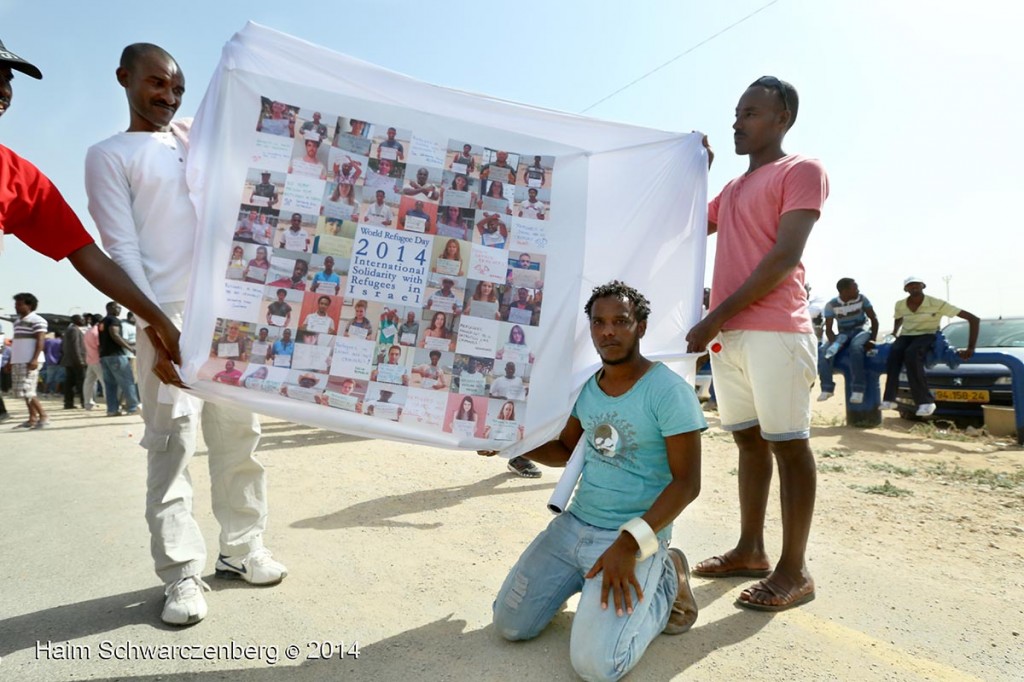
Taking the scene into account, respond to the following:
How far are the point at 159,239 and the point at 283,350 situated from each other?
0.73m

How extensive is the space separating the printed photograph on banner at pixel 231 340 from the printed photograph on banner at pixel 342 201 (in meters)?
0.55

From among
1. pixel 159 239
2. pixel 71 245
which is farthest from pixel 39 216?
pixel 159 239

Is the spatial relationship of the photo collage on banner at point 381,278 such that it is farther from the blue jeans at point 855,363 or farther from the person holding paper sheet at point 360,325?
the blue jeans at point 855,363

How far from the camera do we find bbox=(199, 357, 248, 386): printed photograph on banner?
7.44ft

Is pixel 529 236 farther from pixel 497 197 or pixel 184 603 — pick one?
pixel 184 603

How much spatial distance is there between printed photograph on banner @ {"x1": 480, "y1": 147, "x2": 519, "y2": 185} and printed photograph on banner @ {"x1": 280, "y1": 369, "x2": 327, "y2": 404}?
108 cm

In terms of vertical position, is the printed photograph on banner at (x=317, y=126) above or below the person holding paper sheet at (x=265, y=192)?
above

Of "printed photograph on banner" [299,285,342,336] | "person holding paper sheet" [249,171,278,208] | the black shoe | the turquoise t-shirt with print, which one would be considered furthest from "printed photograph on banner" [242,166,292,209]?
the black shoe

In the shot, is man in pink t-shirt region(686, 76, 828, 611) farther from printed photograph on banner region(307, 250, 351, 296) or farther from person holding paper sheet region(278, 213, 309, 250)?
person holding paper sheet region(278, 213, 309, 250)

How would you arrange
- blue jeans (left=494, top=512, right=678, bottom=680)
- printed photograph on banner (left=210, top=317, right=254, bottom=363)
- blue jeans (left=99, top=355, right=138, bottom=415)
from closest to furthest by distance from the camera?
blue jeans (left=494, top=512, right=678, bottom=680) < printed photograph on banner (left=210, top=317, right=254, bottom=363) < blue jeans (left=99, top=355, right=138, bottom=415)

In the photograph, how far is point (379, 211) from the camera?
248 centimetres

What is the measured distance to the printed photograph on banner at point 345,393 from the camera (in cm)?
235

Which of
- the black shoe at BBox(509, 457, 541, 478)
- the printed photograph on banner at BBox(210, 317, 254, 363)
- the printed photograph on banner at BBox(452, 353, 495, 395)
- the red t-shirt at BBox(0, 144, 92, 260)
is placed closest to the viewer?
the red t-shirt at BBox(0, 144, 92, 260)

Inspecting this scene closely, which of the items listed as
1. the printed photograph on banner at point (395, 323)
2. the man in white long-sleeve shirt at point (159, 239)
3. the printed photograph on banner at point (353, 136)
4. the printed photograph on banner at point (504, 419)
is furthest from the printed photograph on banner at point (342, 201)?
the printed photograph on banner at point (504, 419)
